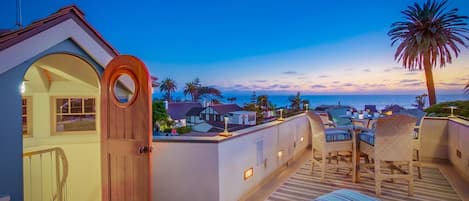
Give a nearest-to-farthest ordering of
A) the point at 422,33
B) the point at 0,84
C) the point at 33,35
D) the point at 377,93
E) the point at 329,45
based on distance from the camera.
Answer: the point at 0,84 → the point at 33,35 → the point at 329,45 → the point at 422,33 → the point at 377,93

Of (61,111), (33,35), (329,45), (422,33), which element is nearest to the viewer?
(33,35)

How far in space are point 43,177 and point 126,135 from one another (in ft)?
6.70

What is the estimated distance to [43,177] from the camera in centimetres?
375

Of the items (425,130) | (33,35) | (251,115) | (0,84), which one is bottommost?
(425,130)

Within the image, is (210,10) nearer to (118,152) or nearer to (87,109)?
(87,109)

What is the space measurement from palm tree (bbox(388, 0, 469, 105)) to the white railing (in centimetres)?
968

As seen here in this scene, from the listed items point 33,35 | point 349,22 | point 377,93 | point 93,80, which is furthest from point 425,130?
point 33,35

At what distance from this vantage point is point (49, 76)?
3869 millimetres

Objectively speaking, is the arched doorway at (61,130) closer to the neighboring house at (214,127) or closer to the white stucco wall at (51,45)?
the white stucco wall at (51,45)

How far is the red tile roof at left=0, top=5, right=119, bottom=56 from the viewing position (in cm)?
236

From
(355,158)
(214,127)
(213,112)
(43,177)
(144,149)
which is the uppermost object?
(213,112)

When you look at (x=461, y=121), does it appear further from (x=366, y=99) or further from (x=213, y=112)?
(x=366, y=99)

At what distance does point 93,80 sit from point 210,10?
5.96 metres

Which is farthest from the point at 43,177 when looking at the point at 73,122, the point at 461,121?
the point at 461,121
